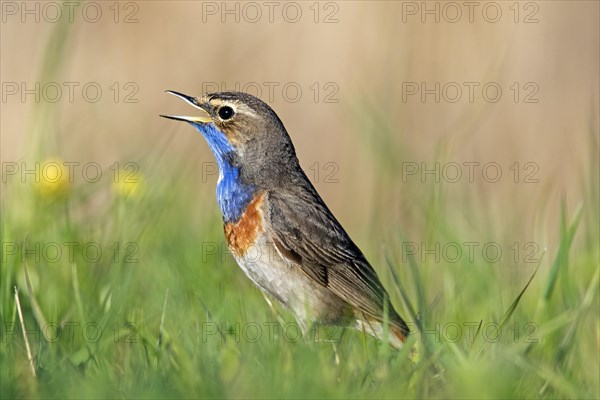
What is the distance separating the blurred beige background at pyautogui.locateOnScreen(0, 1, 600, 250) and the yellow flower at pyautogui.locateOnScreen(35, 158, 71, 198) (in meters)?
5.37

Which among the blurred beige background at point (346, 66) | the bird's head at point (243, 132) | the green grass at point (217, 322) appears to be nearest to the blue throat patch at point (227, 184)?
the bird's head at point (243, 132)

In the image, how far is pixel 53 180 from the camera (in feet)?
25.6

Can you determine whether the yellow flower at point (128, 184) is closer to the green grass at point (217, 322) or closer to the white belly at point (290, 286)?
the green grass at point (217, 322)

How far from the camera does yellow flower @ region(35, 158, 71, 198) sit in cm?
776

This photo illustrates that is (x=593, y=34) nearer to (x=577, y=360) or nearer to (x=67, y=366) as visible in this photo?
(x=577, y=360)

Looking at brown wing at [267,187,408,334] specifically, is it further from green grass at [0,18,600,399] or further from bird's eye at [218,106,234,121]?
bird's eye at [218,106,234,121]

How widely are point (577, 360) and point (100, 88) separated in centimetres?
876

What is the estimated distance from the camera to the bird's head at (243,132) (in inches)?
306

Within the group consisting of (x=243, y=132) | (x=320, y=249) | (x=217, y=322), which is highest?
(x=243, y=132)

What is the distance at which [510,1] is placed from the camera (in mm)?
14227

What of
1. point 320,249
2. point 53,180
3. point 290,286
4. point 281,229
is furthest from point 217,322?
point 53,180

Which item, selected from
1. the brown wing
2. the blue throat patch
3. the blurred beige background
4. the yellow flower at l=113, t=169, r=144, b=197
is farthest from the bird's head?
the blurred beige background

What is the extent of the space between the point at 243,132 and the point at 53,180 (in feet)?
4.58

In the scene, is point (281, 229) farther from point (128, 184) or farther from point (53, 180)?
point (53, 180)
